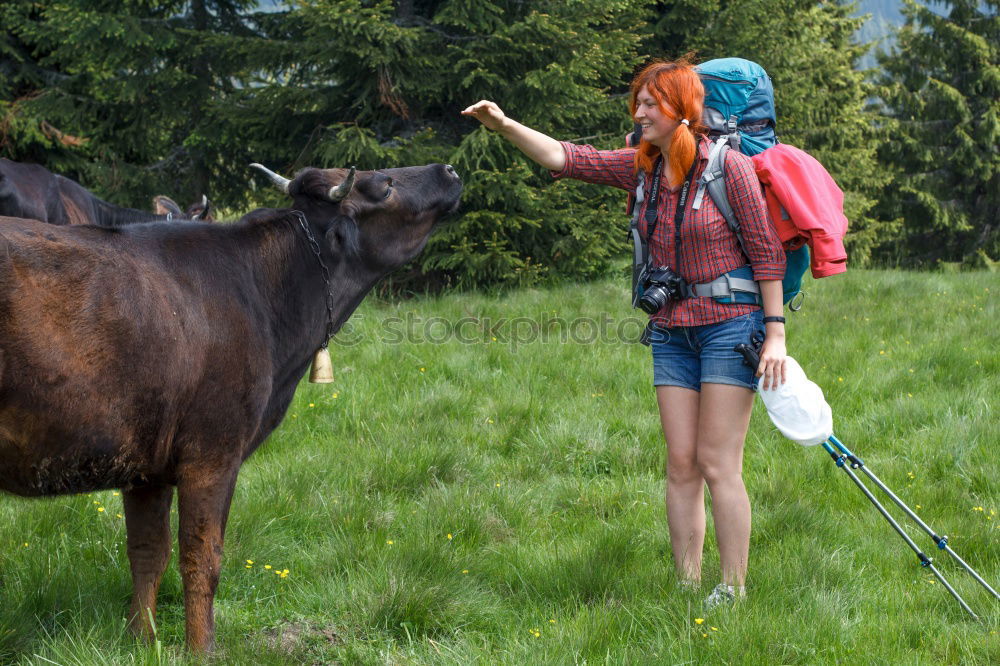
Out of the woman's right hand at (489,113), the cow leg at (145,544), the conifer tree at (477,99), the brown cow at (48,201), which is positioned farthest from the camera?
the conifer tree at (477,99)

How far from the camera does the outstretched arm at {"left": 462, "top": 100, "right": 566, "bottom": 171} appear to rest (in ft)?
13.5

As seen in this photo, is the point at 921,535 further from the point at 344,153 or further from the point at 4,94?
the point at 4,94

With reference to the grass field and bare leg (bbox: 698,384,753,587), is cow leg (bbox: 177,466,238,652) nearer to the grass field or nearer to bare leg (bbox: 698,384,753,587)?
the grass field

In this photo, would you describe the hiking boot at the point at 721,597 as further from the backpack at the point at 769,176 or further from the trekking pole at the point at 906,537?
the backpack at the point at 769,176

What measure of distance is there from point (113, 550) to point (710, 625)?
280 centimetres

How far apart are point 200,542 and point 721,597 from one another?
2.16 m

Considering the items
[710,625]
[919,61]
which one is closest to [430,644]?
[710,625]

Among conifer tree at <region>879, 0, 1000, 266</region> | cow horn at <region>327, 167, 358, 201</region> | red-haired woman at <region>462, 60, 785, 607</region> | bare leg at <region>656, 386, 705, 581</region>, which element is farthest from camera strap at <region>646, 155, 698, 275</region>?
conifer tree at <region>879, 0, 1000, 266</region>

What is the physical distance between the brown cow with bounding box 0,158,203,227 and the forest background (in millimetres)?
2534

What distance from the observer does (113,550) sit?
13.9 ft

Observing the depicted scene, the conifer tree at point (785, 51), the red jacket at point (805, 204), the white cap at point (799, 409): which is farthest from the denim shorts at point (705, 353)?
the conifer tree at point (785, 51)

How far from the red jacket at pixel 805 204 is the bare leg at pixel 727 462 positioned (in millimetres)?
652

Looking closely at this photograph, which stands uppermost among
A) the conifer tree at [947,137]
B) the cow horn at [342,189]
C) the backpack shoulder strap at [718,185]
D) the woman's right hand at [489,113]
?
the woman's right hand at [489,113]

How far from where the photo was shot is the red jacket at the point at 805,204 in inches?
135
